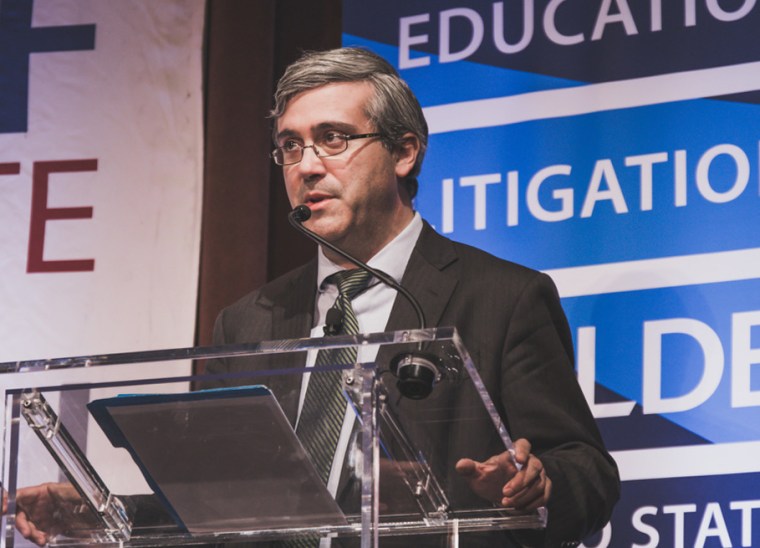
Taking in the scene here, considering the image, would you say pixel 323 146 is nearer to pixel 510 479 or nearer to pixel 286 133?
pixel 286 133

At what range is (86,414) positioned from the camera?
63.0 inches

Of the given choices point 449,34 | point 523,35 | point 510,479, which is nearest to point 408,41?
point 449,34

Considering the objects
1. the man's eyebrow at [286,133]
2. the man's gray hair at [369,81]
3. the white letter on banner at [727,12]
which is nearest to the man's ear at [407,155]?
the man's gray hair at [369,81]

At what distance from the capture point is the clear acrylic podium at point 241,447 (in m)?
1.51

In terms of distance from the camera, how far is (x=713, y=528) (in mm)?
2609

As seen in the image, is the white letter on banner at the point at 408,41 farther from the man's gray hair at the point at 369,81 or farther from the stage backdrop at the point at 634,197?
the man's gray hair at the point at 369,81

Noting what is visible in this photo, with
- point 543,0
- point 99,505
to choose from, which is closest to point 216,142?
point 543,0

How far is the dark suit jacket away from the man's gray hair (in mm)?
220

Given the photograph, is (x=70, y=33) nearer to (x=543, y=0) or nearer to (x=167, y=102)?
(x=167, y=102)

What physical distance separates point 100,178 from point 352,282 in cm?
135

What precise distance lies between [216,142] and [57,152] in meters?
0.45

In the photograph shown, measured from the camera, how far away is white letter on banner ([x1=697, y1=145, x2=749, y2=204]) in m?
2.75

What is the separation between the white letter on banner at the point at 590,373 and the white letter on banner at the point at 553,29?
0.71 metres

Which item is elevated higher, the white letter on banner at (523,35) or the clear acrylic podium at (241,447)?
the white letter on banner at (523,35)
